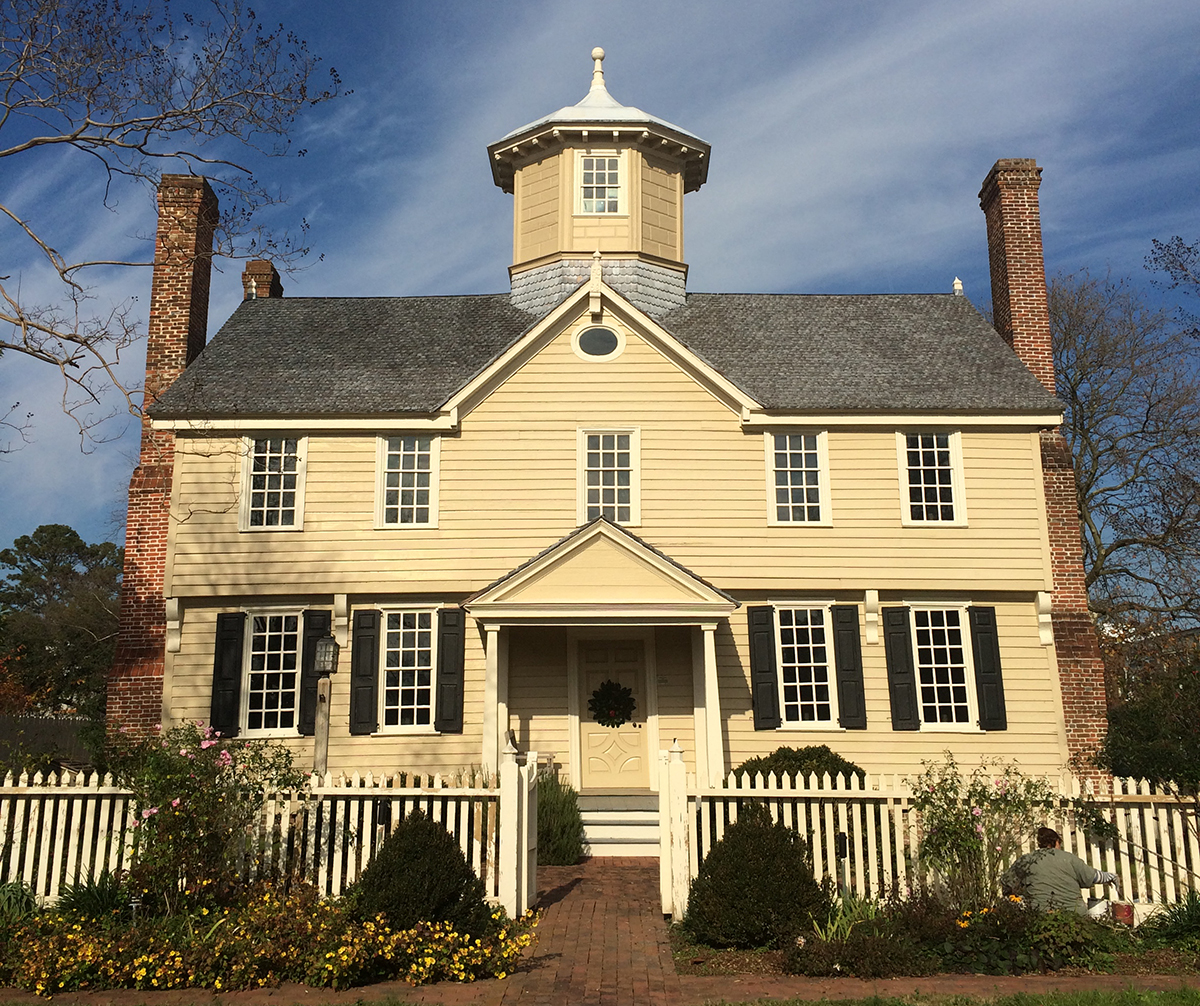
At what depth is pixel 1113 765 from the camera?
55.4ft

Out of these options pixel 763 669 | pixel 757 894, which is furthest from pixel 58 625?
pixel 757 894

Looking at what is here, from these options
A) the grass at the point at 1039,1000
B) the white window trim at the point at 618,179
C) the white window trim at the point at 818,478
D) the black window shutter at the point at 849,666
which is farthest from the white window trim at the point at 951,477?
the grass at the point at 1039,1000

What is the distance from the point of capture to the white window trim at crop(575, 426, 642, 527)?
664 inches

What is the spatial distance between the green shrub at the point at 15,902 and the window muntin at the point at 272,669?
628cm

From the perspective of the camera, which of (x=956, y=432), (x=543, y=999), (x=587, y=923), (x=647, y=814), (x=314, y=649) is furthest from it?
(x=956, y=432)

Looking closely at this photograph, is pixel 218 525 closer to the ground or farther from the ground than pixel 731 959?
farther from the ground

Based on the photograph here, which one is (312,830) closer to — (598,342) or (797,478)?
(598,342)

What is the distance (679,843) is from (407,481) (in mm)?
8798

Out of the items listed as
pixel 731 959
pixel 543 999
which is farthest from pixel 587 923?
pixel 543 999

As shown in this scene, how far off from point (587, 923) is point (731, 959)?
1.84 meters

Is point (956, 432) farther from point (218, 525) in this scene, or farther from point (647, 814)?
point (218, 525)

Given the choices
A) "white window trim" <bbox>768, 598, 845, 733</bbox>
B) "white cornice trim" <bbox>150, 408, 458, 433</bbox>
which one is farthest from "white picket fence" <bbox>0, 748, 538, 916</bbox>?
"white cornice trim" <bbox>150, 408, 458, 433</bbox>

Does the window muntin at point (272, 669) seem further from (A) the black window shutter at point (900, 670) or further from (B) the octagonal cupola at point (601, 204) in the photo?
(A) the black window shutter at point (900, 670)

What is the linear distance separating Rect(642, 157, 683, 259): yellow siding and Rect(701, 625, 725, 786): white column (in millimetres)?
8853
